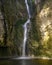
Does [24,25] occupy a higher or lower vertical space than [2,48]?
higher

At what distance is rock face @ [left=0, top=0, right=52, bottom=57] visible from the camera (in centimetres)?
2409

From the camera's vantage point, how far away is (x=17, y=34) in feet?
81.3

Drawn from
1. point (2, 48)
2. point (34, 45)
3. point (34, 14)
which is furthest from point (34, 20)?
point (2, 48)

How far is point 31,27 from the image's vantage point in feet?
81.6

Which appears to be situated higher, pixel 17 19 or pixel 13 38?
pixel 17 19

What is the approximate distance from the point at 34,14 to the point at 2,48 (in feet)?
14.3

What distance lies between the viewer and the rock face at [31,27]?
2409cm

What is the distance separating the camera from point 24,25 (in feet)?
82.2

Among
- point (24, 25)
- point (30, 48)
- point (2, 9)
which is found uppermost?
point (2, 9)

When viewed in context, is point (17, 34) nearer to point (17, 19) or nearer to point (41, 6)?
point (17, 19)

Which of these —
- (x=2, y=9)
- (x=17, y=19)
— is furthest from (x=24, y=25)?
(x=2, y=9)

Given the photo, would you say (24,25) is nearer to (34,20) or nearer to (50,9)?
(34,20)

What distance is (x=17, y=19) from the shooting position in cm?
2534

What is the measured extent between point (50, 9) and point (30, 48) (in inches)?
158
